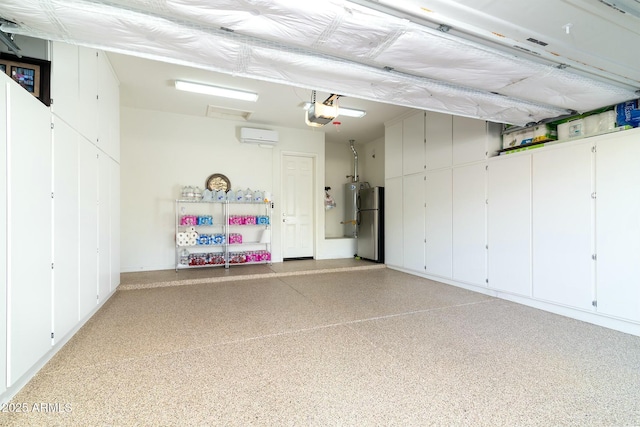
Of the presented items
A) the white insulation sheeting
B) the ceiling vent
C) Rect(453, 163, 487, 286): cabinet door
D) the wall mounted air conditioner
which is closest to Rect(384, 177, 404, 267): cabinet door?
Rect(453, 163, 487, 286): cabinet door

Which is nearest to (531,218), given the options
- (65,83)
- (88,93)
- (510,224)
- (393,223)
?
(510,224)

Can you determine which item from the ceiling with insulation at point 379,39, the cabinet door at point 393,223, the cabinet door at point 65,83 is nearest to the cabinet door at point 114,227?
the cabinet door at point 65,83

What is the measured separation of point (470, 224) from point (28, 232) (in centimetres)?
477

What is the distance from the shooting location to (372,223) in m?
6.41

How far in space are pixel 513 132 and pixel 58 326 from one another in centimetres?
529

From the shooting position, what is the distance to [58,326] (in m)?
2.24

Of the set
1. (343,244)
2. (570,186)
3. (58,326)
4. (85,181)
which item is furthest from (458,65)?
(343,244)

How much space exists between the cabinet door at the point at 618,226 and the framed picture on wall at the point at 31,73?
504 centimetres

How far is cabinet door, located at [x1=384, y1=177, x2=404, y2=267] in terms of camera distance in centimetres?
563

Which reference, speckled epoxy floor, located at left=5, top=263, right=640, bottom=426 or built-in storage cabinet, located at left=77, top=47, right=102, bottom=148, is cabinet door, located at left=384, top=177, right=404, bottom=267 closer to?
speckled epoxy floor, located at left=5, top=263, right=640, bottom=426

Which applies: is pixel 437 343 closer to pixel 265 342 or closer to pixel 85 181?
pixel 265 342

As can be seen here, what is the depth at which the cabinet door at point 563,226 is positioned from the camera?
10.0ft

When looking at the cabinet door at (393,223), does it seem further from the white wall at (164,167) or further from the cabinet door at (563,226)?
the white wall at (164,167)

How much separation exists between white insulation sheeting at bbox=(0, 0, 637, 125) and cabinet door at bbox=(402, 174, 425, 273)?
2.38 m
